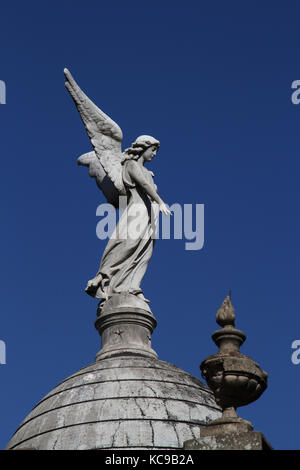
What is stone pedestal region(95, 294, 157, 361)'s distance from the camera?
79.6 ft

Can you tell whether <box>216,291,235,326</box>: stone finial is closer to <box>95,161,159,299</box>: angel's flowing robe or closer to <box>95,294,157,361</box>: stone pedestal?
<box>95,294,157,361</box>: stone pedestal

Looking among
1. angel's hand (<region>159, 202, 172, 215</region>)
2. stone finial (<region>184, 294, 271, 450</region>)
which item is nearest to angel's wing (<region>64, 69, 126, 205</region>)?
angel's hand (<region>159, 202, 172, 215</region>)

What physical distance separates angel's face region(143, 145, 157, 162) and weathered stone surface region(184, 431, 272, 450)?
8.87 meters

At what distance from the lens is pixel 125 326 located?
24406 millimetres

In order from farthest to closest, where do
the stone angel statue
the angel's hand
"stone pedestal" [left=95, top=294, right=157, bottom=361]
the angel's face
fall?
1. the angel's face
2. the stone angel statue
3. the angel's hand
4. "stone pedestal" [left=95, top=294, right=157, bottom=361]

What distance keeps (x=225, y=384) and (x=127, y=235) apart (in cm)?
733

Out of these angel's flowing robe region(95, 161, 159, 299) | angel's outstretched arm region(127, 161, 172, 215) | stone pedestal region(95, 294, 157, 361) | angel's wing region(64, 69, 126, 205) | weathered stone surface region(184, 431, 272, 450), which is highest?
angel's wing region(64, 69, 126, 205)

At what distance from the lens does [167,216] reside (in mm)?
25359

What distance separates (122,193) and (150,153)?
96 cm

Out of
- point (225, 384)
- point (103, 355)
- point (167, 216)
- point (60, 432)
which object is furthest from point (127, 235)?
point (225, 384)

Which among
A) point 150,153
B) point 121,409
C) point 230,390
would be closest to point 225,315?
point 230,390

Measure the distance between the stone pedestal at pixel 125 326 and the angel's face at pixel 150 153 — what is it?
9.33 feet

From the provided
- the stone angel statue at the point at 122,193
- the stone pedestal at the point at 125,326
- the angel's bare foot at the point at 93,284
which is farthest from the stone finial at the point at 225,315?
the angel's bare foot at the point at 93,284
